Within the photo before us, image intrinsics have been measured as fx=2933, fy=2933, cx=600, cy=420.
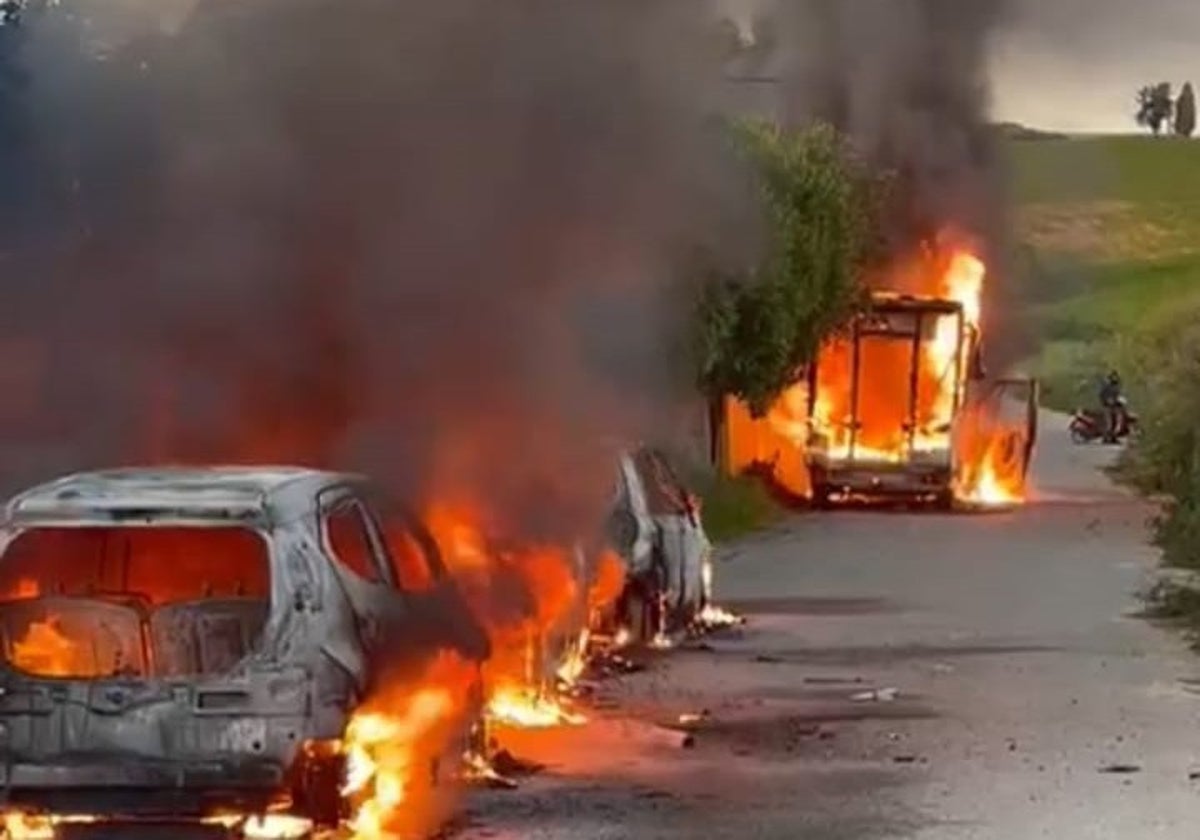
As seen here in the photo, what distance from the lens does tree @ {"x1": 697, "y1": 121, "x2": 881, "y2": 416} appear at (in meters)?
37.8

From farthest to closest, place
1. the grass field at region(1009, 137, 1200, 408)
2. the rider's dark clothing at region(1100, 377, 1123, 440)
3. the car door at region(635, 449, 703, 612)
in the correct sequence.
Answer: the rider's dark clothing at region(1100, 377, 1123, 440) → the grass field at region(1009, 137, 1200, 408) → the car door at region(635, 449, 703, 612)

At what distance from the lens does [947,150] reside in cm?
4516

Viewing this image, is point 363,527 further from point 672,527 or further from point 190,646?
point 672,527

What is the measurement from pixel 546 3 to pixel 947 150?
30.9 meters

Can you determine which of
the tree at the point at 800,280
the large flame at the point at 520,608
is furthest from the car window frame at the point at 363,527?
the tree at the point at 800,280

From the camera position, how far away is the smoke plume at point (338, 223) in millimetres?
15062

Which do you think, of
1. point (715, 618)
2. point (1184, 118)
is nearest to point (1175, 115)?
point (1184, 118)

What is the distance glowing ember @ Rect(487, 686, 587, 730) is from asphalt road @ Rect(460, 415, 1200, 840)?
0.57ft

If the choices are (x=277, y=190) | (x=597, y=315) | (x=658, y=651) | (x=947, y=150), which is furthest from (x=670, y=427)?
(x=947, y=150)

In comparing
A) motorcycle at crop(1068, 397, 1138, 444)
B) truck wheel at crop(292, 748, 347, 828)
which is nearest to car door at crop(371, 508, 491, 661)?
truck wheel at crop(292, 748, 347, 828)

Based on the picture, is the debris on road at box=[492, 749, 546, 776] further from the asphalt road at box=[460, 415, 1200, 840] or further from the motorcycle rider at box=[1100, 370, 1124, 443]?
the motorcycle rider at box=[1100, 370, 1124, 443]

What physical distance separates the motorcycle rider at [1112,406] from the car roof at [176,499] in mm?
59993

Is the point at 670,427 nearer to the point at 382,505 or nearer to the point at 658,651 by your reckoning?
the point at 658,651

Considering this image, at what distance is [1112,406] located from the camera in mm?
71625
